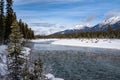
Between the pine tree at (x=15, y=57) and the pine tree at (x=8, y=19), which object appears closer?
the pine tree at (x=15, y=57)

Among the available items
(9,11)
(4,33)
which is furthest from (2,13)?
(4,33)

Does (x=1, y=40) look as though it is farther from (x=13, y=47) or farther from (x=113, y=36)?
(x=113, y=36)

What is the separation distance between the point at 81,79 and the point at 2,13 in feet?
148

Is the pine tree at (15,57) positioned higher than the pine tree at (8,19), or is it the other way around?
the pine tree at (8,19)

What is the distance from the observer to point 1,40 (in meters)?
60.0

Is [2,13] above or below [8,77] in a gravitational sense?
above

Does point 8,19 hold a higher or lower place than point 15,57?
higher

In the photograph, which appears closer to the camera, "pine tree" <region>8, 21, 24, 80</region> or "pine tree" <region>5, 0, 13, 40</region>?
"pine tree" <region>8, 21, 24, 80</region>

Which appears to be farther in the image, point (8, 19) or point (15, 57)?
point (8, 19)

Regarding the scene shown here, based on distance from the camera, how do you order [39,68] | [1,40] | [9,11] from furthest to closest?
[9,11] < [1,40] < [39,68]

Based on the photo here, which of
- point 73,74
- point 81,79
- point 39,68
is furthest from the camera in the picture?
point 73,74

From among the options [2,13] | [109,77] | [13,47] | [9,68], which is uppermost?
[2,13]

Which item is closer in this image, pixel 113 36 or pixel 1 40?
pixel 1 40

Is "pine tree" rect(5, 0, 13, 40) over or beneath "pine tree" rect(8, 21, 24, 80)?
over
